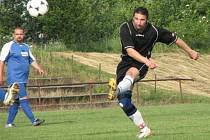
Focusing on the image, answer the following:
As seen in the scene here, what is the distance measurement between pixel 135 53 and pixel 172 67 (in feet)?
83.5

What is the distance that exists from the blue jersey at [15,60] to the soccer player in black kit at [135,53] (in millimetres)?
4017

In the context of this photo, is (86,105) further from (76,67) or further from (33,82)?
(76,67)

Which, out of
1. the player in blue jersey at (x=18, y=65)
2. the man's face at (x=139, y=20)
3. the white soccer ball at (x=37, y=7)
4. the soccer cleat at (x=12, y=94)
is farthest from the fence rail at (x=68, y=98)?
the man's face at (x=139, y=20)

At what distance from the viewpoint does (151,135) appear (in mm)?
10438

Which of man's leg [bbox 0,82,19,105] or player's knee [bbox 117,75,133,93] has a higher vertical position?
player's knee [bbox 117,75,133,93]

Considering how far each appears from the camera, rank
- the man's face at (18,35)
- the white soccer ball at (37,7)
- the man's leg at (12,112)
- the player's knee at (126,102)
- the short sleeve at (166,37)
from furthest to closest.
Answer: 1. the white soccer ball at (37,7)
2. the man's leg at (12,112)
3. the man's face at (18,35)
4. the short sleeve at (166,37)
5. the player's knee at (126,102)

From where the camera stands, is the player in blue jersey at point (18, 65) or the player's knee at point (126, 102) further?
Result: the player in blue jersey at point (18, 65)

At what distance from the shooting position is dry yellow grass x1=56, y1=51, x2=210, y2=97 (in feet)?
104

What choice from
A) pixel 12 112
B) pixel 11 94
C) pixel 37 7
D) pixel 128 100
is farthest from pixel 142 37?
pixel 37 7

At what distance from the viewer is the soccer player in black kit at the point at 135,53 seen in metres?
9.99

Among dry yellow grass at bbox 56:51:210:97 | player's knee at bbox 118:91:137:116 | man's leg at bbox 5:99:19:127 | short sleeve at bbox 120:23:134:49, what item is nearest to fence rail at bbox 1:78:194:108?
dry yellow grass at bbox 56:51:210:97

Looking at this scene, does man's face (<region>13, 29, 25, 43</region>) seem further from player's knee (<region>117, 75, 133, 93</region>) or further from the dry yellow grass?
the dry yellow grass

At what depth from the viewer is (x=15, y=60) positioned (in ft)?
46.1

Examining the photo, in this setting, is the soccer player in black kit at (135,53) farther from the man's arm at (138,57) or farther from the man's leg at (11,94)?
the man's leg at (11,94)
